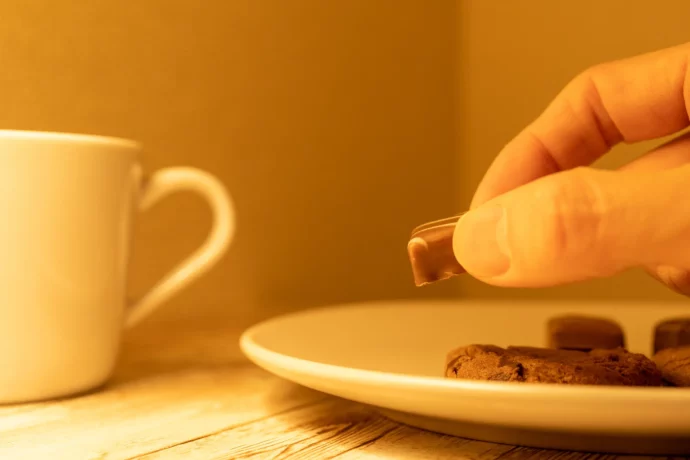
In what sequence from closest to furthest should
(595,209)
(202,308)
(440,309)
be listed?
(595,209) < (440,309) < (202,308)

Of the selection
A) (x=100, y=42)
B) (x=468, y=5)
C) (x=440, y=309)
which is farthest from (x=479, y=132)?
(x=100, y=42)

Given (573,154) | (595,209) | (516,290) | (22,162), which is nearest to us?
(595,209)

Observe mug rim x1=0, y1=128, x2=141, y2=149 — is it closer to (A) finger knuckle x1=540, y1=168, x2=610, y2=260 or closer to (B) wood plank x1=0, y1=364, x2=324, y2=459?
(B) wood plank x1=0, y1=364, x2=324, y2=459

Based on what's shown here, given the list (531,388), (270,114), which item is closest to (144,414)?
(531,388)

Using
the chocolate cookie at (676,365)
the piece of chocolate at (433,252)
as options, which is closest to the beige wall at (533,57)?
the chocolate cookie at (676,365)

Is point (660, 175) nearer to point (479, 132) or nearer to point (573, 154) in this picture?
point (573, 154)

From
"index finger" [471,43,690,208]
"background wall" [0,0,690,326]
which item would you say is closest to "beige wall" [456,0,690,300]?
"background wall" [0,0,690,326]
